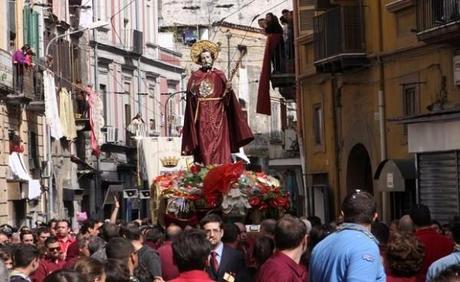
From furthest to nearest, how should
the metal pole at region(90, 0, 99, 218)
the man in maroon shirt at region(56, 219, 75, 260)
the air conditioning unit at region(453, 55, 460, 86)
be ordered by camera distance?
the metal pole at region(90, 0, 99, 218) → the air conditioning unit at region(453, 55, 460, 86) → the man in maroon shirt at region(56, 219, 75, 260)

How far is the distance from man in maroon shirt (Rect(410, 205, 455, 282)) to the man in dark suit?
147 cm

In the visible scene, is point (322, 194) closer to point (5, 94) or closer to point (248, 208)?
point (5, 94)

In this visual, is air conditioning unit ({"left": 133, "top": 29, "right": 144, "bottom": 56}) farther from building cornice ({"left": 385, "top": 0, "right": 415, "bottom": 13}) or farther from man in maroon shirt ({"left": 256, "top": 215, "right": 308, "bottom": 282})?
man in maroon shirt ({"left": 256, "top": 215, "right": 308, "bottom": 282})

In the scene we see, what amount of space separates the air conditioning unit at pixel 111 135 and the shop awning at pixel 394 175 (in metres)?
26.7

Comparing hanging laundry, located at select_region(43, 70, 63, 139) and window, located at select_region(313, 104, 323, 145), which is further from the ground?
hanging laundry, located at select_region(43, 70, 63, 139)

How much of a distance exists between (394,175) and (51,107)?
16.1 meters

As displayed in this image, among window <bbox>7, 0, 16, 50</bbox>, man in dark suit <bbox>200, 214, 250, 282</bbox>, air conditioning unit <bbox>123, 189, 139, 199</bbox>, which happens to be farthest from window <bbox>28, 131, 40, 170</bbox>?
man in dark suit <bbox>200, 214, 250, 282</bbox>

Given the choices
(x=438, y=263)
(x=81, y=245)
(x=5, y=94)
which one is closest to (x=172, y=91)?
(x=5, y=94)

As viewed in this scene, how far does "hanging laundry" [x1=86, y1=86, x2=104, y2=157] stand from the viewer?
48.8 meters

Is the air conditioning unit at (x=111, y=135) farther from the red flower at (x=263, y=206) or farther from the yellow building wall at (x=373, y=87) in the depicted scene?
the red flower at (x=263, y=206)

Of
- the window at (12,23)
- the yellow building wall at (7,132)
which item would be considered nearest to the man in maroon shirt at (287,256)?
the yellow building wall at (7,132)

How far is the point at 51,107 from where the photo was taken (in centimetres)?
4047

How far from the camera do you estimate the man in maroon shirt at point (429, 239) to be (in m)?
11.9

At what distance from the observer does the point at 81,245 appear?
1494 cm
